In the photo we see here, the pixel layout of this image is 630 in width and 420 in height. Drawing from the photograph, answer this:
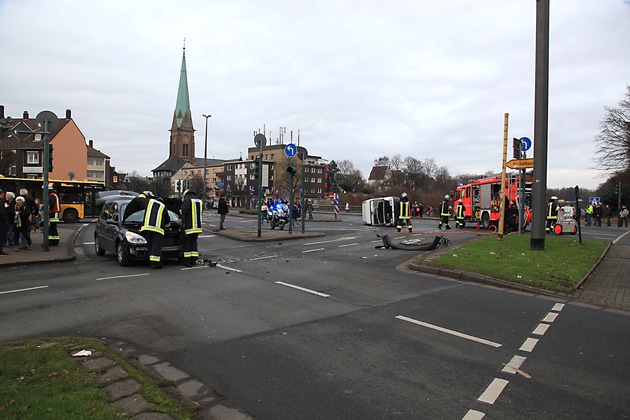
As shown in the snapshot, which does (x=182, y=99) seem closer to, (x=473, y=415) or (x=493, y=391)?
(x=493, y=391)

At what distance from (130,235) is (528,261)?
9.68 meters

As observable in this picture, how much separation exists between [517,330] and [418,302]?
1743 mm

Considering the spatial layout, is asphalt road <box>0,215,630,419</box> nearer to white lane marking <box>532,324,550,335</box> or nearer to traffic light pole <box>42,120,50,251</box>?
white lane marking <box>532,324,550,335</box>

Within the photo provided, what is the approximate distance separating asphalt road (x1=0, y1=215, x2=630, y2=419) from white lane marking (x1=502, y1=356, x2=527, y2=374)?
0.04ft

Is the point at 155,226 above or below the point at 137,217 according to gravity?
below

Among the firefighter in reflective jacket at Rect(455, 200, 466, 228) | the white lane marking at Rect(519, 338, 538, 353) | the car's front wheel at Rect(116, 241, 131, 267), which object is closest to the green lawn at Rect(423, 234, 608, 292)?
the white lane marking at Rect(519, 338, 538, 353)

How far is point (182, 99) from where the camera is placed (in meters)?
114

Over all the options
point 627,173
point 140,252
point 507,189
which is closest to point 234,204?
point 627,173

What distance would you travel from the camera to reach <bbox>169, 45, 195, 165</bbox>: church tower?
113 m

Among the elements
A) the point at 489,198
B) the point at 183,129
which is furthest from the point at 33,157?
the point at 489,198

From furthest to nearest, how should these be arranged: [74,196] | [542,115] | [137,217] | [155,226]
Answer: [74,196], [542,115], [137,217], [155,226]

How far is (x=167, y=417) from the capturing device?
10.8 ft

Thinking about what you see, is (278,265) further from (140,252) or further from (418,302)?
(418,302)

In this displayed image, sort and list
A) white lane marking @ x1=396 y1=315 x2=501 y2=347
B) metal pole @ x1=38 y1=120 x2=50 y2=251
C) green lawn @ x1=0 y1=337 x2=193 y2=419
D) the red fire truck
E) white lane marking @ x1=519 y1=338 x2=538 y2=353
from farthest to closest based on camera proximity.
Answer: the red fire truck < metal pole @ x1=38 y1=120 x2=50 y2=251 < white lane marking @ x1=396 y1=315 x2=501 y2=347 < white lane marking @ x1=519 y1=338 x2=538 y2=353 < green lawn @ x1=0 y1=337 x2=193 y2=419
